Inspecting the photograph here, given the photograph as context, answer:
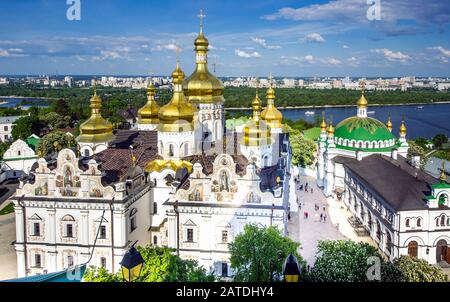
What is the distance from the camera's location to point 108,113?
56.3ft

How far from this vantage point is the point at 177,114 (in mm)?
7938

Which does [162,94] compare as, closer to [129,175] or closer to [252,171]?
[129,175]

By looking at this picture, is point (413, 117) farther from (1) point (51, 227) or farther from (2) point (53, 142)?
(1) point (51, 227)

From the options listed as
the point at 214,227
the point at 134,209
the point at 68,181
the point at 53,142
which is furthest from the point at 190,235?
the point at 53,142

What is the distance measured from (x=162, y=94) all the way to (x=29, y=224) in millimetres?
5808

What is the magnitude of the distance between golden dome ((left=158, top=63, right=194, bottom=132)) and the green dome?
18.7 ft

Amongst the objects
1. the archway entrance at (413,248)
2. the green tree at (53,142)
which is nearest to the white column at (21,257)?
the archway entrance at (413,248)

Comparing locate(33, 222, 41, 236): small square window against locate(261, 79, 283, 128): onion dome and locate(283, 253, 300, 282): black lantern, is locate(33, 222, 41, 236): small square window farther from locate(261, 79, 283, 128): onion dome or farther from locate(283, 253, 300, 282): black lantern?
locate(261, 79, 283, 128): onion dome

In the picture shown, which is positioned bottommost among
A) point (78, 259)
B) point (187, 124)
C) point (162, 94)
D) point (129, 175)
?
point (78, 259)

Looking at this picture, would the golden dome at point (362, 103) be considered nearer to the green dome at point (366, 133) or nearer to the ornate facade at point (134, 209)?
the green dome at point (366, 133)

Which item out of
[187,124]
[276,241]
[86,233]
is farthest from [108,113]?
[276,241]

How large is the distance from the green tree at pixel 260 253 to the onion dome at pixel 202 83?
17.1 ft

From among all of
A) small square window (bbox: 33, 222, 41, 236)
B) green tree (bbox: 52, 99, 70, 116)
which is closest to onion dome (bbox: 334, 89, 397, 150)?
small square window (bbox: 33, 222, 41, 236)

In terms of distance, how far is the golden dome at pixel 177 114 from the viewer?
791 cm
